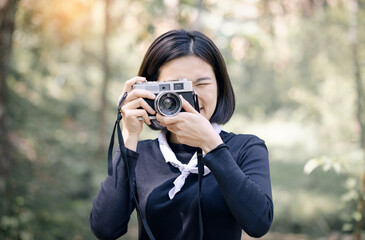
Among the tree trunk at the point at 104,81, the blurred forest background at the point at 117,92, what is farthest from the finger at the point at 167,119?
the tree trunk at the point at 104,81

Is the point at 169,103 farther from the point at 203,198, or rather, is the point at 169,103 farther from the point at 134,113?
the point at 203,198

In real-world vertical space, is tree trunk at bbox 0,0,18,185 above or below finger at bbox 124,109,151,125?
above

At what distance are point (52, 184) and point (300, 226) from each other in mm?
4083

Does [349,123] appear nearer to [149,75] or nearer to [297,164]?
[297,164]

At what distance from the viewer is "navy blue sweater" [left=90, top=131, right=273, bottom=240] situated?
1232 millimetres

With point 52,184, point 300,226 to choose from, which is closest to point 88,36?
point 52,184

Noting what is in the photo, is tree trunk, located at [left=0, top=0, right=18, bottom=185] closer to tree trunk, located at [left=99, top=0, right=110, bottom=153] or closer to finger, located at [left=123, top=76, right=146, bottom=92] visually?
finger, located at [left=123, top=76, right=146, bottom=92]

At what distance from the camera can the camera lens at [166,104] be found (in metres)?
1.42

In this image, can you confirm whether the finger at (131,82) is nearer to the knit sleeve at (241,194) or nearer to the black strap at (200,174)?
the black strap at (200,174)

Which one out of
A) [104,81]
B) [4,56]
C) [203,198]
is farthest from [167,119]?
[104,81]

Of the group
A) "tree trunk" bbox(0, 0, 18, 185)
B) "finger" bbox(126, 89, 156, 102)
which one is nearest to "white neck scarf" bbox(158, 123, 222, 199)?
"finger" bbox(126, 89, 156, 102)

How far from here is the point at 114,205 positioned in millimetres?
1426

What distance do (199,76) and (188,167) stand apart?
1.09 ft

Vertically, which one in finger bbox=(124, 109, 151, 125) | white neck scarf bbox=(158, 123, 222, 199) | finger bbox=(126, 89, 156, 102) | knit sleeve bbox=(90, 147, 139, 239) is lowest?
knit sleeve bbox=(90, 147, 139, 239)
